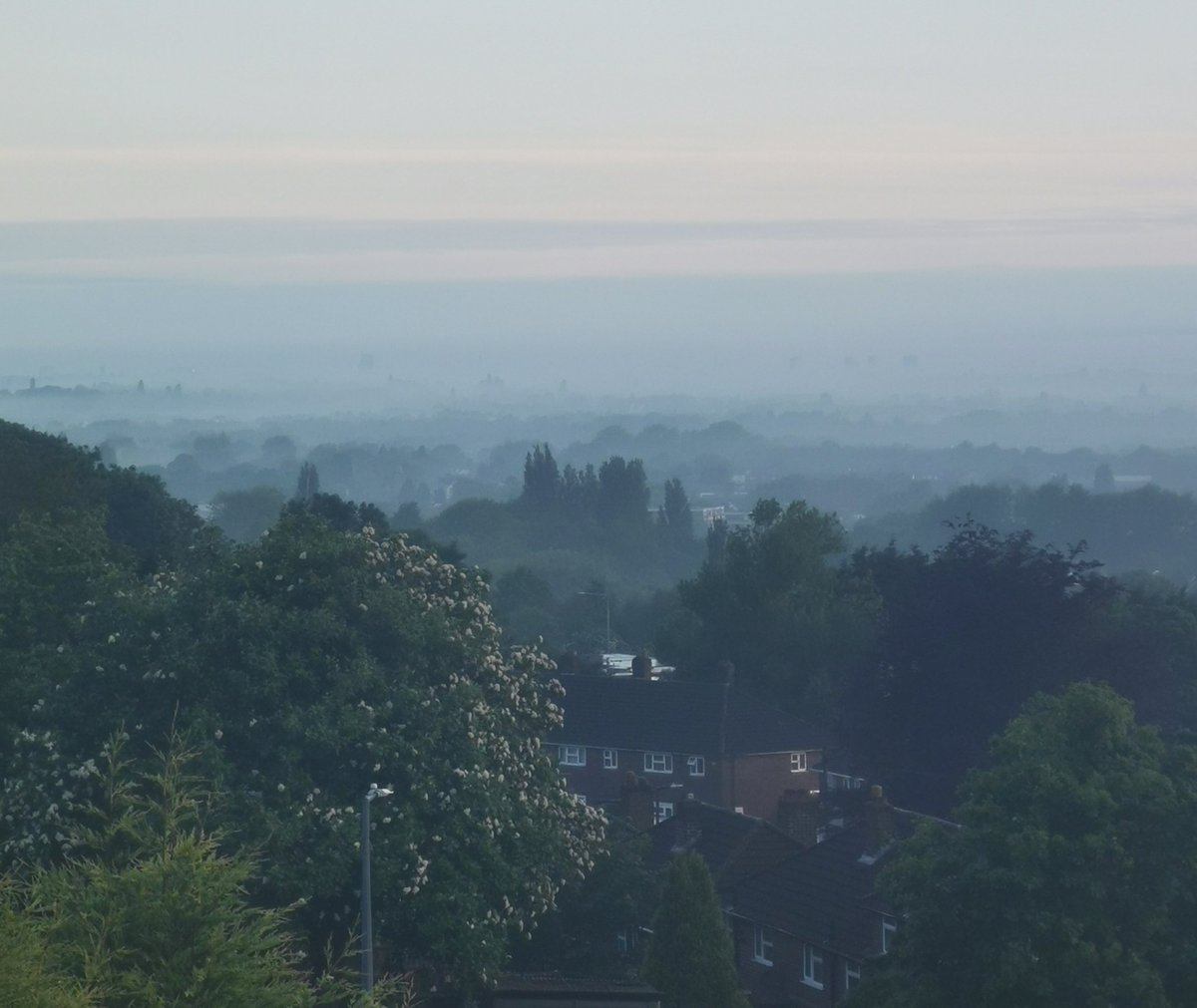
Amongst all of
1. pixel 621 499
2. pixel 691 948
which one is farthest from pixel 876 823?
pixel 621 499

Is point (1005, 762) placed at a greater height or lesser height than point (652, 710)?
greater

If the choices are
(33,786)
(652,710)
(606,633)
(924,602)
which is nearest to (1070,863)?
(33,786)

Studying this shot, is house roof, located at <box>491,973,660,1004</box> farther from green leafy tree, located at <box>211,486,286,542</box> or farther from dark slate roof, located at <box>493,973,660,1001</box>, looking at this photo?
green leafy tree, located at <box>211,486,286,542</box>

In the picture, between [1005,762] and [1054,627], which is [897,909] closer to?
[1005,762]

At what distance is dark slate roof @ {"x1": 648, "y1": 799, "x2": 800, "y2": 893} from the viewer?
88.3 ft

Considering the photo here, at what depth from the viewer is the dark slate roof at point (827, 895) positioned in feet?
76.1

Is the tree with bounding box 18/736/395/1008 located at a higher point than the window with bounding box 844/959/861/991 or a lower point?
higher

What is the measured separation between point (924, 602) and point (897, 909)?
17.0 metres

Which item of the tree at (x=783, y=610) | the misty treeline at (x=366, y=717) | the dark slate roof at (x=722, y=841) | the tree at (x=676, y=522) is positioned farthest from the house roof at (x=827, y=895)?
the tree at (x=676, y=522)

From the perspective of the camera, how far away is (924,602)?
34844 millimetres

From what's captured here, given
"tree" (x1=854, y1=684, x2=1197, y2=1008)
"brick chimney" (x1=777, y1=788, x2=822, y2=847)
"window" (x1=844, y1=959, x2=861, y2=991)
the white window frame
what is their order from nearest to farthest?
1. "tree" (x1=854, y1=684, x2=1197, y2=1008)
2. "window" (x1=844, y1=959, x2=861, y2=991)
3. the white window frame
4. "brick chimney" (x1=777, y1=788, x2=822, y2=847)

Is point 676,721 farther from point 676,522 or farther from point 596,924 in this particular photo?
point 676,522

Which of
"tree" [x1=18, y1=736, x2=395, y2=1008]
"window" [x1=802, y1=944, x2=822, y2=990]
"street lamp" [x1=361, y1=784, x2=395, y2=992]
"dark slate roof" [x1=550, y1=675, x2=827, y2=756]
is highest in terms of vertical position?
"tree" [x1=18, y1=736, x2=395, y2=1008]

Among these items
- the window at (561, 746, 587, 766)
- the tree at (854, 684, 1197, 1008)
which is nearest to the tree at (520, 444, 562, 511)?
the window at (561, 746, 587, 766)
